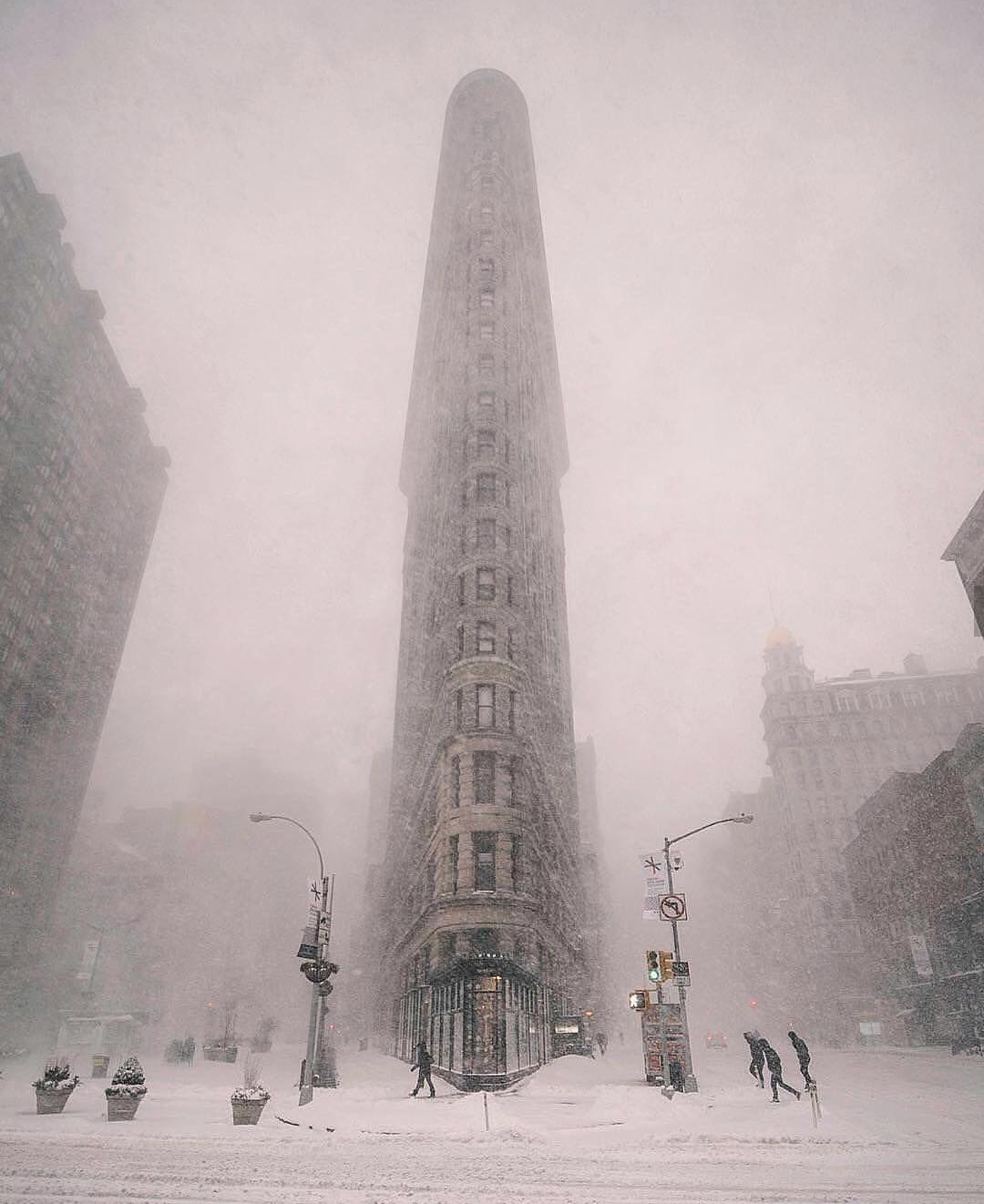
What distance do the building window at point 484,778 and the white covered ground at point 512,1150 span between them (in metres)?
14.0

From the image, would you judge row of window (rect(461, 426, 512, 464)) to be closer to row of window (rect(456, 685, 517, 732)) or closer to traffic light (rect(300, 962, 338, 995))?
row of window (rect(456, 685, 517, 732))

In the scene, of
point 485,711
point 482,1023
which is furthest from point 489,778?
point 482,1023

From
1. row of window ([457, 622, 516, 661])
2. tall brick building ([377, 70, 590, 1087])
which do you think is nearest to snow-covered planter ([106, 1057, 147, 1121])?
tall brick building ([377, 70, 590, 1087])

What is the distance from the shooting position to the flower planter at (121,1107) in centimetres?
1623

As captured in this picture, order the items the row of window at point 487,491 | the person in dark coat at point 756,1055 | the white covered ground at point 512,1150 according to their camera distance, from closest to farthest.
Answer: the white covered ground at point 512,1150, the person in dark coat at point 756,1055, the row of window at point 487,491

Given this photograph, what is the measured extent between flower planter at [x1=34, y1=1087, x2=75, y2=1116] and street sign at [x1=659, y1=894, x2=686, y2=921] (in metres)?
17.4

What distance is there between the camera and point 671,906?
23797 millimetres

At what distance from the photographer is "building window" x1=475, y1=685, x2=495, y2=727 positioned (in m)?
37.3

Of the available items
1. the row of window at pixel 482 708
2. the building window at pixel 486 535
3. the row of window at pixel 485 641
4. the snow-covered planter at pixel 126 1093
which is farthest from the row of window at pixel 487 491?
the snow-covered planter at pixel 126 1093

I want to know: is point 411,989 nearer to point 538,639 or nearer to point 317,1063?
point 317,1063

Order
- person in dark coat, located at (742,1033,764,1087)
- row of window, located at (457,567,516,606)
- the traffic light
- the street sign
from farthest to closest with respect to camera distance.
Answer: row of window, located at (457,567,516,606), the street sign, the traffic light, person in dark coat, located at (742,1033,764,1087)

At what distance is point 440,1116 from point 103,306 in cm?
14635

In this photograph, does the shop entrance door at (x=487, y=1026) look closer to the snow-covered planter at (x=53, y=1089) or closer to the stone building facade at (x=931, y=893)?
the snow-covered planter at (x=53, y=1089)

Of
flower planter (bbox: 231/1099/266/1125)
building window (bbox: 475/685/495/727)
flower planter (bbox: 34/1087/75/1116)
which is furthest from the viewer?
building window (bbox: 475/685/495/727)
